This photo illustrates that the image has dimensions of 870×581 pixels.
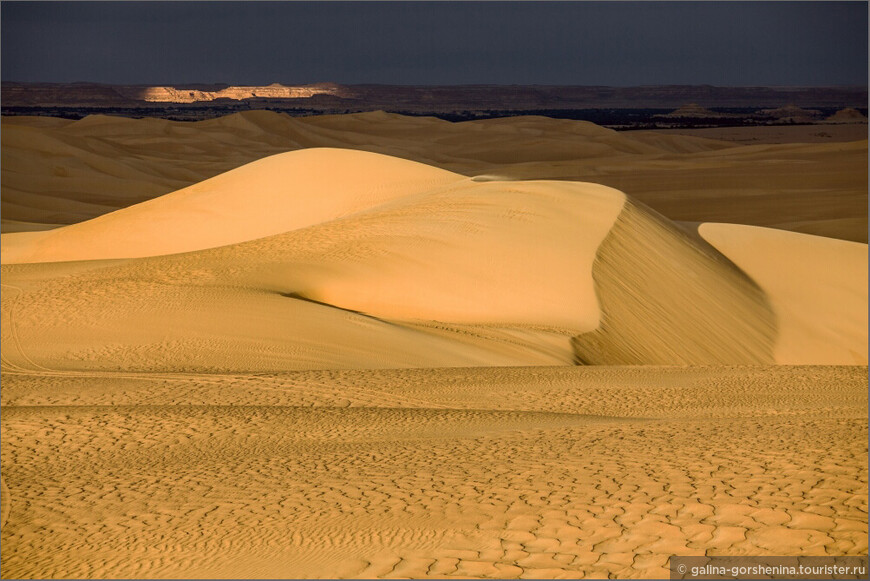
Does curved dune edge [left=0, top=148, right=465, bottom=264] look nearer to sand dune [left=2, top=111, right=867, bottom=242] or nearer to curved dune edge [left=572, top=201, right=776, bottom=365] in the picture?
curved dune edge [left=572, top=201, right=776, bottom=365]

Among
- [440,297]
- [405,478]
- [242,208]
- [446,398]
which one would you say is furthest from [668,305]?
[242,208]

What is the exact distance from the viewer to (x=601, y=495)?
6.08 meters

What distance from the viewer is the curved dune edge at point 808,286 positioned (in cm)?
1716

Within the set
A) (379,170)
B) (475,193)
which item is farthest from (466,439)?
(379,170)

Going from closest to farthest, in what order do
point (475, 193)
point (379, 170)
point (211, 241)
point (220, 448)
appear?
point (220, 448)
point (475, 193)
point (211, 241)
point (379, 170)

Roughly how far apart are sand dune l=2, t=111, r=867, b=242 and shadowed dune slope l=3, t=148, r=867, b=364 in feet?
38.4

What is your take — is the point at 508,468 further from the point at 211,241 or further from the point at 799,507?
the point at 211,241

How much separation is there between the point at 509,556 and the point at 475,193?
1599 centimetres

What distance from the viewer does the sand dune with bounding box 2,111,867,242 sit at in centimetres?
3650

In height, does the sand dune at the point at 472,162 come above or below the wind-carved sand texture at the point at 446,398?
below

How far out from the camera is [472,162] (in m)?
63.6

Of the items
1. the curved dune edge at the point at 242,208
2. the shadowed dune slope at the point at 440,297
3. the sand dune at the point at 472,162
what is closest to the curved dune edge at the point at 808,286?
the shadowed dune slope at the point at 440,297

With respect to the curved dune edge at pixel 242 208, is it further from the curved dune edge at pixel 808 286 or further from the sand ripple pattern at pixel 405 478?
A: the sand ripple pattern at pixel 405 478

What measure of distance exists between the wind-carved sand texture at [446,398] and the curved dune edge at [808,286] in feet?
0.25
